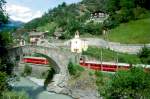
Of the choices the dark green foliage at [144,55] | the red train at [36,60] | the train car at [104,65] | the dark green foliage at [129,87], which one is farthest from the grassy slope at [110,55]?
the dark green foliage at [129,87]

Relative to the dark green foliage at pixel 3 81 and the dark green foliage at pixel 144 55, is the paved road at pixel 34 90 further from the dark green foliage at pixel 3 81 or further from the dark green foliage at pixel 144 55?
the dark green foliage at pixel 3 81

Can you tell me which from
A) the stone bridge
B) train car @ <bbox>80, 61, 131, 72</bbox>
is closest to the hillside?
train car @ <bbox>80, 61, 131, 72</bbox>

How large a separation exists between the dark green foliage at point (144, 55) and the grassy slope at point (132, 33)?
20.0ft

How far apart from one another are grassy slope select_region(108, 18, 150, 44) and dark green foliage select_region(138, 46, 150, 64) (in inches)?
240

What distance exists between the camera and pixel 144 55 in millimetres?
56625

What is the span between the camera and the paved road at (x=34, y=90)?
46.5 metres

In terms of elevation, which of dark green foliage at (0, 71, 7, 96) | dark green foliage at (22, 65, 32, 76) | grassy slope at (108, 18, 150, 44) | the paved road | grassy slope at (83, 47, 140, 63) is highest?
grassy slope at (108, 18, 150, 44)

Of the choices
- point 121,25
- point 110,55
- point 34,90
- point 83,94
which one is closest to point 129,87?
point 83,94

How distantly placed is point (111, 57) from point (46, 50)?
10648 millimetres

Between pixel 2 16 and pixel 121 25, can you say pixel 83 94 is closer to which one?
pixel 2 16

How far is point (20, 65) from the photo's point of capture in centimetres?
6344

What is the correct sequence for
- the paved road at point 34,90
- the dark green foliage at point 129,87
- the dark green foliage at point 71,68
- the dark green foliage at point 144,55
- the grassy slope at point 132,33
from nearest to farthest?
the dark green foliage at point 129,87 → the paved road at point 34,90 → the dark green foliage at point 71,68 → the dark green foliage at point 144,55 → the grassy slope at point 132,33

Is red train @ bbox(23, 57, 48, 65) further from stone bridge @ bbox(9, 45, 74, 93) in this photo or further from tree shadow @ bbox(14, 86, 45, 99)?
stone bridge @ bbox(9, 45, 74, 93)

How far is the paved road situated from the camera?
46.5 metres
